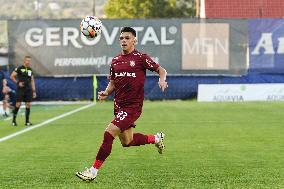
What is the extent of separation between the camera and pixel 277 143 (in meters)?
14.6

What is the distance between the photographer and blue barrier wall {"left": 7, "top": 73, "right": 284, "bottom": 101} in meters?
35.0

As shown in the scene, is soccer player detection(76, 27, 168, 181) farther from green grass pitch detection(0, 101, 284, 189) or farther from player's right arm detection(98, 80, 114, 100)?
green grass pitch detection(0, 101, 284, 189)

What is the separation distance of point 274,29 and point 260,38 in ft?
2.88

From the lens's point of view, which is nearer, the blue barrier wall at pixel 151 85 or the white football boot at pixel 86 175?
the white football boot at pixel 86 175

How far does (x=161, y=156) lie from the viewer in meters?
12.3

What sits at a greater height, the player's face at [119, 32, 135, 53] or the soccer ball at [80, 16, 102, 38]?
the soccer ball at [80, 16, 102, 38]

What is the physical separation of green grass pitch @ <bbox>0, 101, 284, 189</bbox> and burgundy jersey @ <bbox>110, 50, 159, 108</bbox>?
1.05m

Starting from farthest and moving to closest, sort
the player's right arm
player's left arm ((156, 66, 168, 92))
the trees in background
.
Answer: the trees in background, the player's right arm, player's left arm ((156, 66, 168, 92))

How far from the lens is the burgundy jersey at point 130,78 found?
9.95 m

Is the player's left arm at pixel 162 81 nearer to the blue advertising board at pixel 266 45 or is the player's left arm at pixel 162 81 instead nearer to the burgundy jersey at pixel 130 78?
the burgundy jersey at pixel 130 78

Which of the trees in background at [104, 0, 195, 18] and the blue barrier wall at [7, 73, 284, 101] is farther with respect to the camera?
the trees in background at [104, 0, 195, 18]

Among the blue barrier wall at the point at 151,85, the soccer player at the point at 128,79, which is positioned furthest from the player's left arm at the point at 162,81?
the blue barrier wall at the point at 151,85

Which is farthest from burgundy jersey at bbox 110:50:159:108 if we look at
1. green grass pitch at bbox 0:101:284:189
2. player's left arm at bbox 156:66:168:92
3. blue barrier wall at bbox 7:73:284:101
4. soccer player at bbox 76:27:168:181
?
blue barrier wall at bbox 7:73:284:101

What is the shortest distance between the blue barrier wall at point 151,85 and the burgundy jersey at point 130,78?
2486 cm
